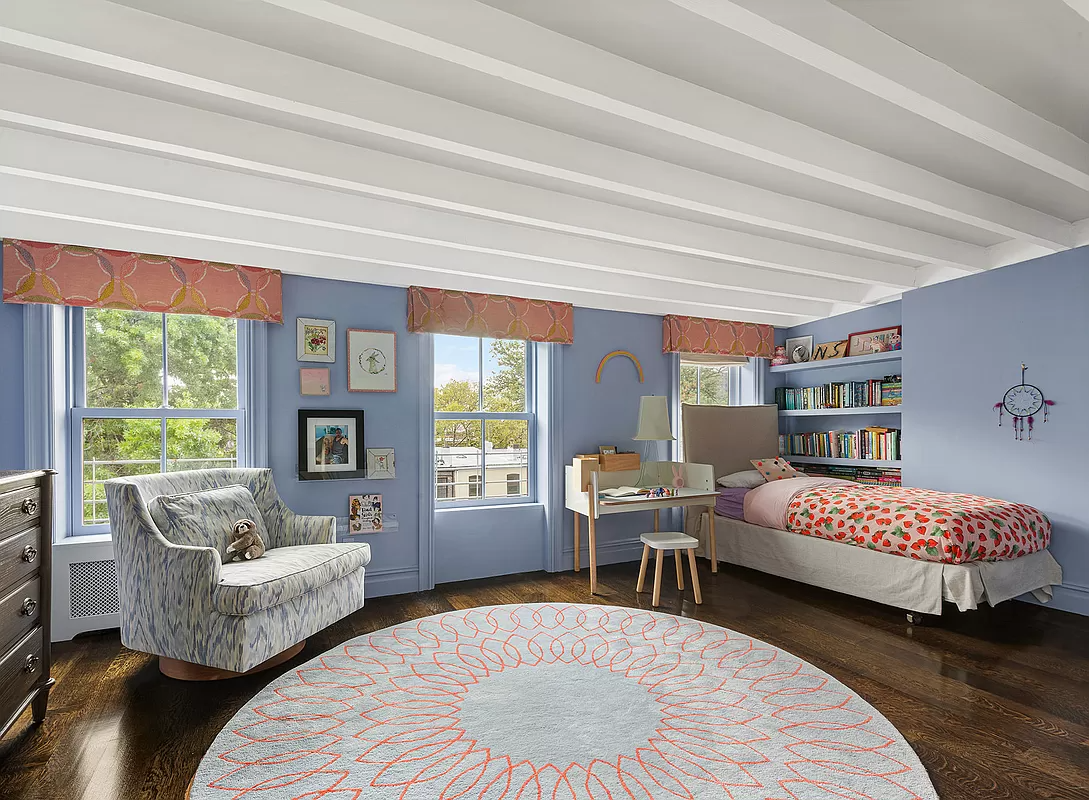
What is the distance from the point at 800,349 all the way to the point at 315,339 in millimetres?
4419

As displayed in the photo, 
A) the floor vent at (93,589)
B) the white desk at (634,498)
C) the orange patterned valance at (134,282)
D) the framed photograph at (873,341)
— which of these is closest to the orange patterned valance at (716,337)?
the framed photograph at (873,341)

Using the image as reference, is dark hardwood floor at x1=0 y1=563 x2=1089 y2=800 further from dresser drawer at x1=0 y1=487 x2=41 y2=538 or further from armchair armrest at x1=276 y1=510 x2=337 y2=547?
dresser drawer at x1=0 y1=487 x2=41 y2=538

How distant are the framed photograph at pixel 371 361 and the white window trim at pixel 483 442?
303mm

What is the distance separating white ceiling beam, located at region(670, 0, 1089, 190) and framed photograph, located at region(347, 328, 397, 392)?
298cm

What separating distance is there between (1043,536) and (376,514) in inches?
167

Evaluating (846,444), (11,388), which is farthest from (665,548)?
(11,388)

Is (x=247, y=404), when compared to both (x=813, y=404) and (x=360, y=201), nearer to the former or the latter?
(x=360, y=201)

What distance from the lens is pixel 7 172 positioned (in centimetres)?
234

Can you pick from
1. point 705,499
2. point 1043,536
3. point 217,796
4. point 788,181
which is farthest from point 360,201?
point 1043,536

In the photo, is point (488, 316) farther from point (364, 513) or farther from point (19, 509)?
point (19, 509)

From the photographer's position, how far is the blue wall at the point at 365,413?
12.6ft

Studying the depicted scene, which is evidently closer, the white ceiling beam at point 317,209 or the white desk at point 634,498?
the white ceiling beam at point 317,209

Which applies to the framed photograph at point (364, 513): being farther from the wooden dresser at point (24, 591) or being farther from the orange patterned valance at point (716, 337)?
the orange patterned valance at point (716, 337)

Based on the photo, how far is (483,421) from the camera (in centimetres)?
473
